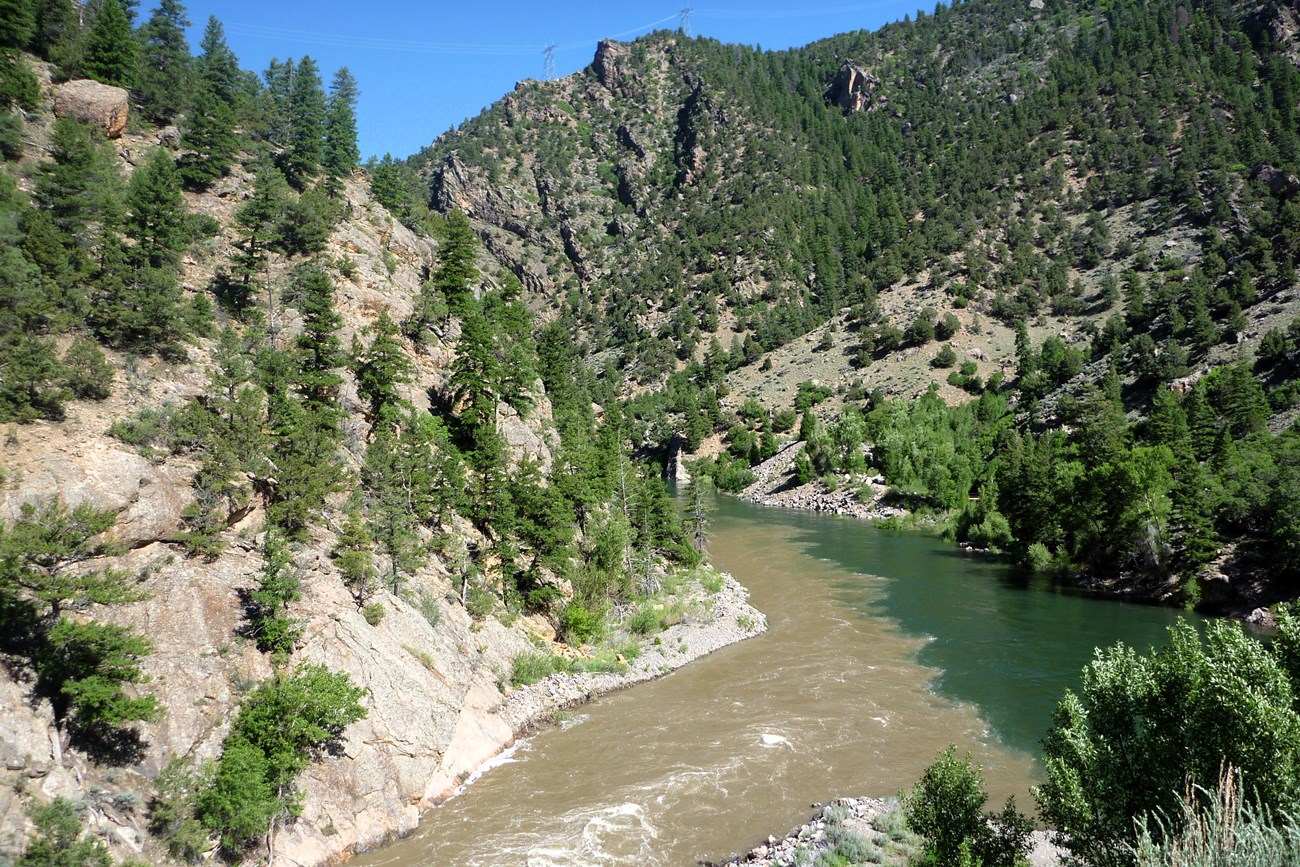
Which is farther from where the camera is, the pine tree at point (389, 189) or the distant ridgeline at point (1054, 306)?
the pine tree at point (389, 189)

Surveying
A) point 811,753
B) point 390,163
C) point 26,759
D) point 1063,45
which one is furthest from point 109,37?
point 1063,45

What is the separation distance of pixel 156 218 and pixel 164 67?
30538 millimetres

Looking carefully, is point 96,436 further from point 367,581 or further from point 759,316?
point 759,316

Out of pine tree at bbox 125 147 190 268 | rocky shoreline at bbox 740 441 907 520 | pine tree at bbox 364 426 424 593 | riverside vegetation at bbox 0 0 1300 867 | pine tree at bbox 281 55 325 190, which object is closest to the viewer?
riverside vegetation at bbox 0 0 1300 867

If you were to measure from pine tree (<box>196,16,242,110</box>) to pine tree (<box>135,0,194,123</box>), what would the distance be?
2360mm

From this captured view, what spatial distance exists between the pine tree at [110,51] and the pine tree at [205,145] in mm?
4594

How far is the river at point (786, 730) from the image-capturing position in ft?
66.1

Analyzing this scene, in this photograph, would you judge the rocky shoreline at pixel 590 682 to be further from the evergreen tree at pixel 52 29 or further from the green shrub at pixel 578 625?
the evergreen tree at pixel 52 29

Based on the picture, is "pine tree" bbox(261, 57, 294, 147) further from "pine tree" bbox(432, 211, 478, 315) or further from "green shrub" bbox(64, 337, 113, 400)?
"green shrub" bbox(64, 337, 113, 400)

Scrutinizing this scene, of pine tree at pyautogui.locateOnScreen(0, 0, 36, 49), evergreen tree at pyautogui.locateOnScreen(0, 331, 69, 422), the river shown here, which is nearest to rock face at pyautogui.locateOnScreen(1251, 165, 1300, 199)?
the river

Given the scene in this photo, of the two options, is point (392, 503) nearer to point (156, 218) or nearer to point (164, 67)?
point (156, 218)

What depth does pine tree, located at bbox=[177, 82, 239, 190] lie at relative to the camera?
1764 inches

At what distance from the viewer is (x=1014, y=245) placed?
13912 cm

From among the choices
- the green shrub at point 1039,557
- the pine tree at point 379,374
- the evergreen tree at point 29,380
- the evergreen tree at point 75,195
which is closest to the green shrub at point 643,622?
the pine tree at point 379,374
